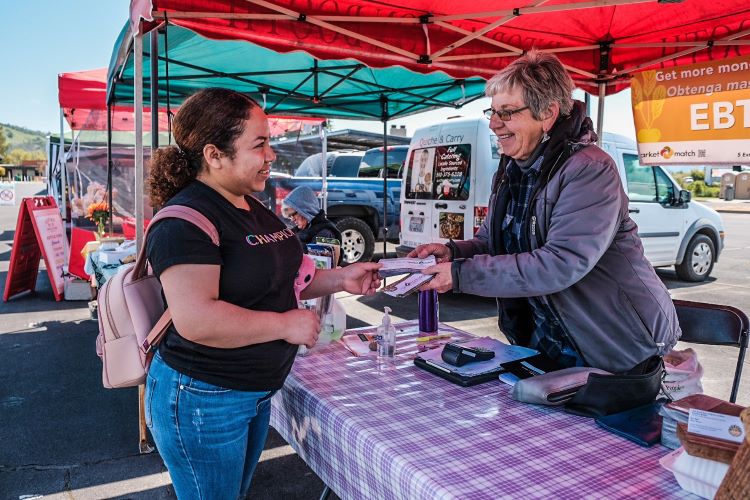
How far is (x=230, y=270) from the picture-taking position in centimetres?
144

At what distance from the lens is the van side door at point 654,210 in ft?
26.1

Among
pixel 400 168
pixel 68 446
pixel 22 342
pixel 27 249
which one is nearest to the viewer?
pixel 68 446

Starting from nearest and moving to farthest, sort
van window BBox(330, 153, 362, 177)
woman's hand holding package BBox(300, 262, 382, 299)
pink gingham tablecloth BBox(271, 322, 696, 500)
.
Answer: pink gingham tablecloth BBox(271, 322, 696, 500)
woman's hand holding package BBox(300, 262, 382, 299)
van window BBox(330, 153, 362, 177)

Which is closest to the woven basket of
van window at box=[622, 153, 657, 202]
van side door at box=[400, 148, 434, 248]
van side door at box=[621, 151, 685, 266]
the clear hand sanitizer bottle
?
the clear hand sanitizer bottle

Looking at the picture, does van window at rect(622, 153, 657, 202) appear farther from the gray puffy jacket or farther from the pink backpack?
the pink backpack

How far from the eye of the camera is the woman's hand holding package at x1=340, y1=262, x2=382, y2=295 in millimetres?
2080

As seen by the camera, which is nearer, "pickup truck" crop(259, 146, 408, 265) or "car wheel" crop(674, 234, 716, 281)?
"car wheel" crop(674, 234, 716, 281)

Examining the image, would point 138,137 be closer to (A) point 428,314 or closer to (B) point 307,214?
(A) point 428,314

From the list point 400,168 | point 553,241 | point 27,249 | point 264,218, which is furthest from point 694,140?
point 27,249

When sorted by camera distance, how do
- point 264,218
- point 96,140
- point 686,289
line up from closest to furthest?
point 264,218, point 686,289, point 96,140

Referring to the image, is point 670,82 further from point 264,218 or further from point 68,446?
point 68,446

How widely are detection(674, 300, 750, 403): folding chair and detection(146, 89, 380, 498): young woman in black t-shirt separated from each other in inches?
84.0

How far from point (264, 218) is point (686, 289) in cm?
855

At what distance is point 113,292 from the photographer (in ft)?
5.62
